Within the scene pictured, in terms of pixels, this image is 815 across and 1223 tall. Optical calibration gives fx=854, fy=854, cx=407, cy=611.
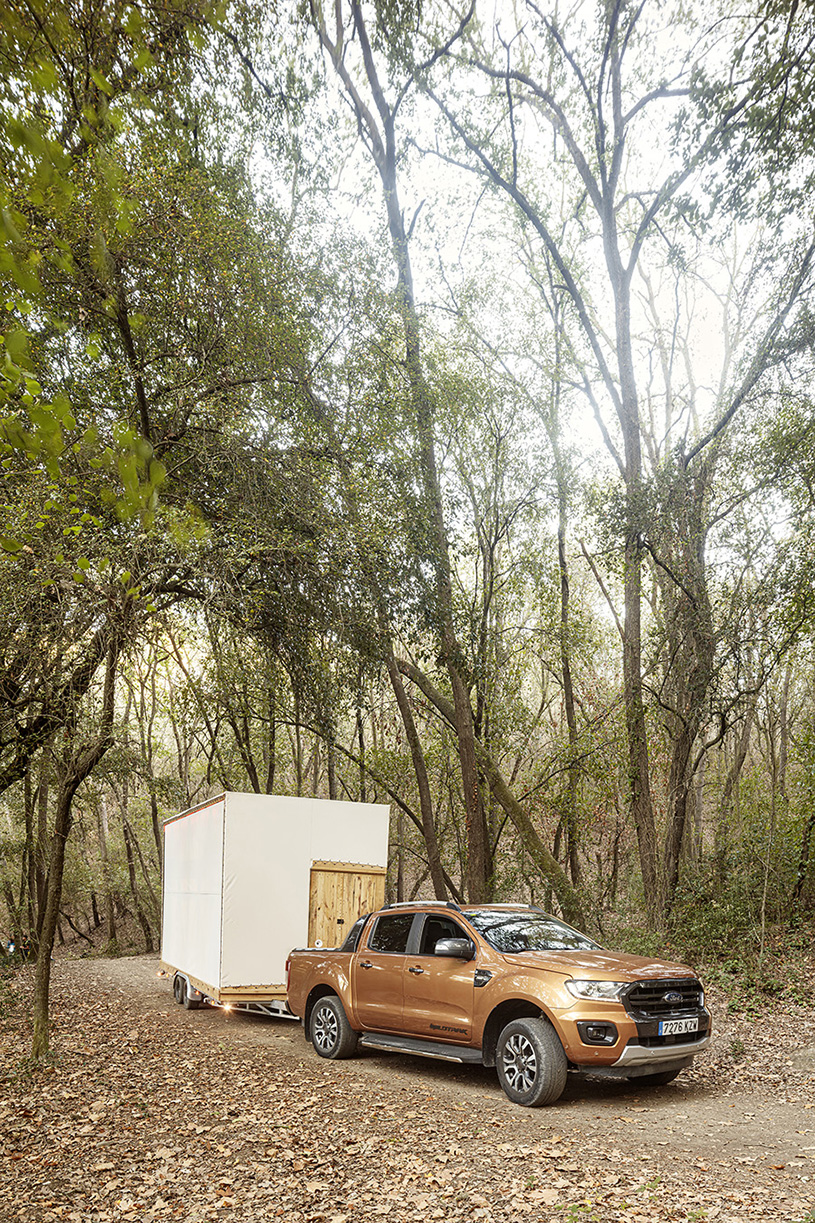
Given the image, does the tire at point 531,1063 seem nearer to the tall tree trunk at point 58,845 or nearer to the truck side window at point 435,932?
the truck side window at point 435,932

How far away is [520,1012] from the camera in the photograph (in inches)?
281

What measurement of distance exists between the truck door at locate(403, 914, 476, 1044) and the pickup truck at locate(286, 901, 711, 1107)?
0.01 m

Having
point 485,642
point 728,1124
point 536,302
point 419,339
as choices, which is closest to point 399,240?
point 419,339

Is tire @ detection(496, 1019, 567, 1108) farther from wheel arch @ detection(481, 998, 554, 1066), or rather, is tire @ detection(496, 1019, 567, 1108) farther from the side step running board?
the side step running board

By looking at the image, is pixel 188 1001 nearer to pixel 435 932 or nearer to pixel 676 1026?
pixel 435 932

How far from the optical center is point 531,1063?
264 inches

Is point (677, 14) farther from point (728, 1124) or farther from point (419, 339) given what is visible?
point (728, 1124)

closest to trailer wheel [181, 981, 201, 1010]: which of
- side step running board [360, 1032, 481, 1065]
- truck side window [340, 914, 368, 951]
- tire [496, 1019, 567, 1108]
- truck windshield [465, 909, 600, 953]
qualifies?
truck side window [340, 914, 368, 951]

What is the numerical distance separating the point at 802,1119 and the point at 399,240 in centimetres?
1514

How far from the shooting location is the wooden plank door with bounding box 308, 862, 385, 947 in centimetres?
1146

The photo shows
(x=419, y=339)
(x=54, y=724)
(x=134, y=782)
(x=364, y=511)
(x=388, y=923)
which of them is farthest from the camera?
(x=134, y=782)

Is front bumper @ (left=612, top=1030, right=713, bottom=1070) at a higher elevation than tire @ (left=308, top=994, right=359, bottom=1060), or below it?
higher

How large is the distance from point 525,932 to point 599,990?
1.33 metres

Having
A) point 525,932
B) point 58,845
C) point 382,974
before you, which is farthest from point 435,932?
point 58,845
